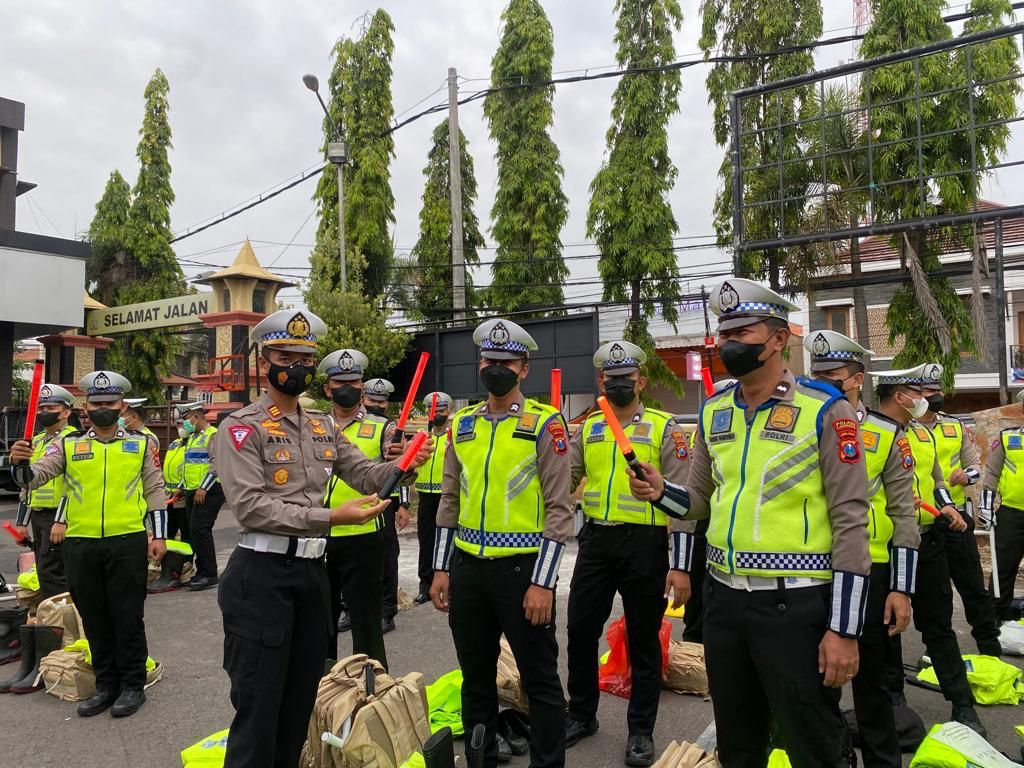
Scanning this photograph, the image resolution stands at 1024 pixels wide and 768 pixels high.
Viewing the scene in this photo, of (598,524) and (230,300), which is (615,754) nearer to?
(598,524)

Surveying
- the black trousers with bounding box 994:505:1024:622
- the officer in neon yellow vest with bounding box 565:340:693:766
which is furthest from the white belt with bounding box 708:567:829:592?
the black trousers with bounding box 994:505:1024:622

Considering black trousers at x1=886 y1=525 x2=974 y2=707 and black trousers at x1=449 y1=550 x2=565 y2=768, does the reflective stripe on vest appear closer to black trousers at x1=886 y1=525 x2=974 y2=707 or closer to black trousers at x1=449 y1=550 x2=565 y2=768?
black trousers at x1=886 y1=525 x2=974 y2=707

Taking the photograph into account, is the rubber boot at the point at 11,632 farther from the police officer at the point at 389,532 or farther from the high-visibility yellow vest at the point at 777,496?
the high-visibility yellow vest at the point at 777,496

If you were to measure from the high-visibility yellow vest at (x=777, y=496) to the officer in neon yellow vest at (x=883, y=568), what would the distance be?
921mm

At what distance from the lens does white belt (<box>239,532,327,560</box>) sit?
11.0 feet

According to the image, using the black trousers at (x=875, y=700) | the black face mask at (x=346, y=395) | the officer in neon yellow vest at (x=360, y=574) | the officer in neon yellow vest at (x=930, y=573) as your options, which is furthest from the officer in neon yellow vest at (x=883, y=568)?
the black face mask at (x=346, y=395)

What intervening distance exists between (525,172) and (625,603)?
19.7 m

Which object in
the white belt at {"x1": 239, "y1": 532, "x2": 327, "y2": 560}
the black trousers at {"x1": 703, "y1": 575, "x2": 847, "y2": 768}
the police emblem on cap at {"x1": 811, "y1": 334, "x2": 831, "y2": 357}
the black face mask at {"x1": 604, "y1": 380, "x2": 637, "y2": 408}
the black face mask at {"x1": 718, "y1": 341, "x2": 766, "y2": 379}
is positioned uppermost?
the police emblem on cap at {"x1": 811, "y1": 334, "x2": 831, "y2": 357}

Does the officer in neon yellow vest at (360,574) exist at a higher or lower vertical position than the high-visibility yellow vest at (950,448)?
lower

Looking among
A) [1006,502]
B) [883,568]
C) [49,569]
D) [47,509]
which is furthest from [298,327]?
[1006,502]

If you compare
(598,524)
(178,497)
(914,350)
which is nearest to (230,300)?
(178,497)

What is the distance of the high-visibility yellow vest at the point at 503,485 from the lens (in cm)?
380

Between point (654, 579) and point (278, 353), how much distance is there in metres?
2.42

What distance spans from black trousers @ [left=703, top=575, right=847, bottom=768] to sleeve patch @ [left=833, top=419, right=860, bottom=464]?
18.1 inches
